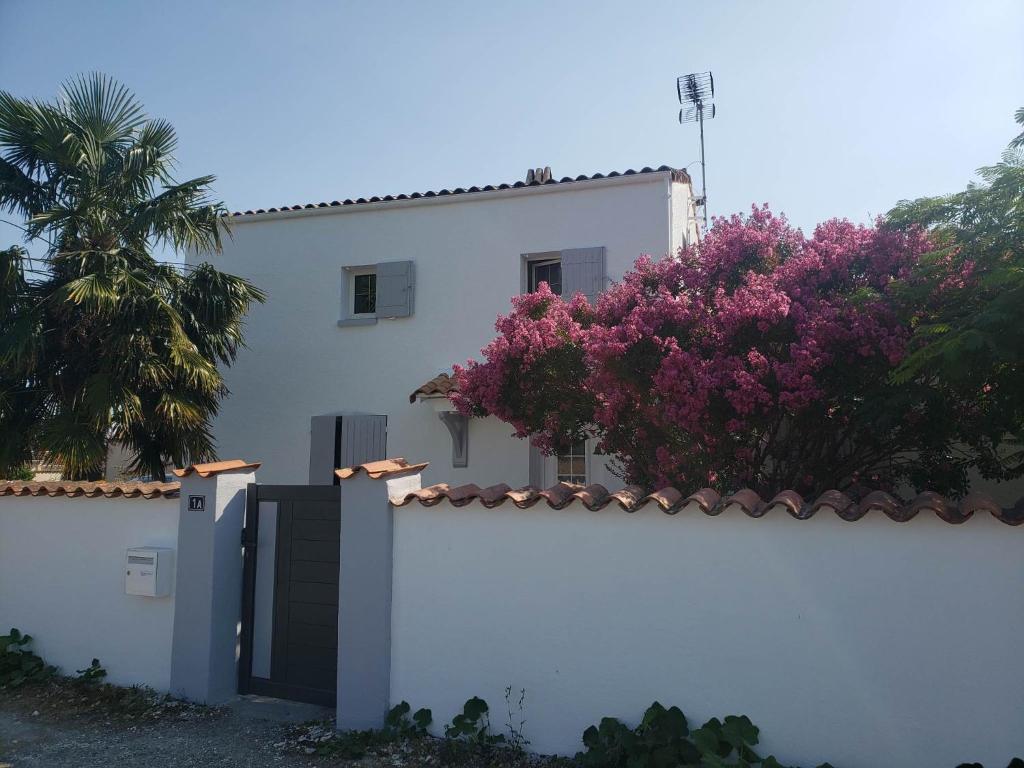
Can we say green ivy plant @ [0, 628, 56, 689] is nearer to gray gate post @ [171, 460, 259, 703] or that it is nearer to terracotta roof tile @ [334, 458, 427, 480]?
gray gate post @ [171, 460, 259, 703]

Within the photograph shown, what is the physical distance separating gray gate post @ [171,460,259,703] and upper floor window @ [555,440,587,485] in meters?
4.99

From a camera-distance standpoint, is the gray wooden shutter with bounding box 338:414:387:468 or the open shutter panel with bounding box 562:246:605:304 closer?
the open shutter panel with bounding box 562:246:605:304

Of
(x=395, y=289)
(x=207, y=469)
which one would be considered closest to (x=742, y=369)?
(x=207, y=469)

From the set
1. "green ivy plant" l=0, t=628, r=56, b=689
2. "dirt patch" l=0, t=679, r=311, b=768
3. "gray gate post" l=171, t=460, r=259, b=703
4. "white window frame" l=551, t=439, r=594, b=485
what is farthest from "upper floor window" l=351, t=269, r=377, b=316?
"dirt patch" l=0, t=679, r=311, b=768

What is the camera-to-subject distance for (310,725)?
559 centimetres

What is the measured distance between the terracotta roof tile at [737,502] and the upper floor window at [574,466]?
4576 millimetres

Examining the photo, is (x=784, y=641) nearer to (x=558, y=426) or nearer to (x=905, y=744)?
(x=905, y=744)

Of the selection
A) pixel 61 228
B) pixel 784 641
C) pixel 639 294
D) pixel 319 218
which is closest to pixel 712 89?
pixel 319 218

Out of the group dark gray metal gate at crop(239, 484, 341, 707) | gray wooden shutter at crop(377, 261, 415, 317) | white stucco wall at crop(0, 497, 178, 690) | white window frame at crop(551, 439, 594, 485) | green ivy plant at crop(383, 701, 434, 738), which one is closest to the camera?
green ivy plant at crop(383, 701, 434, 738)

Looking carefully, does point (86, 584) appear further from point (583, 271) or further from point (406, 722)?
point (583, 271)

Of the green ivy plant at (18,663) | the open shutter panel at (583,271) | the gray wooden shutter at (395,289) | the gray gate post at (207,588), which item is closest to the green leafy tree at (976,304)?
the open shutter panel at (583,271)

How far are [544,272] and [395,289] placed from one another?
7.24 ft

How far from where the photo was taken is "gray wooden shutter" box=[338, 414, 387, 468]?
1092 centimetres

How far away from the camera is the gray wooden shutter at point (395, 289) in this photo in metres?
11.1
